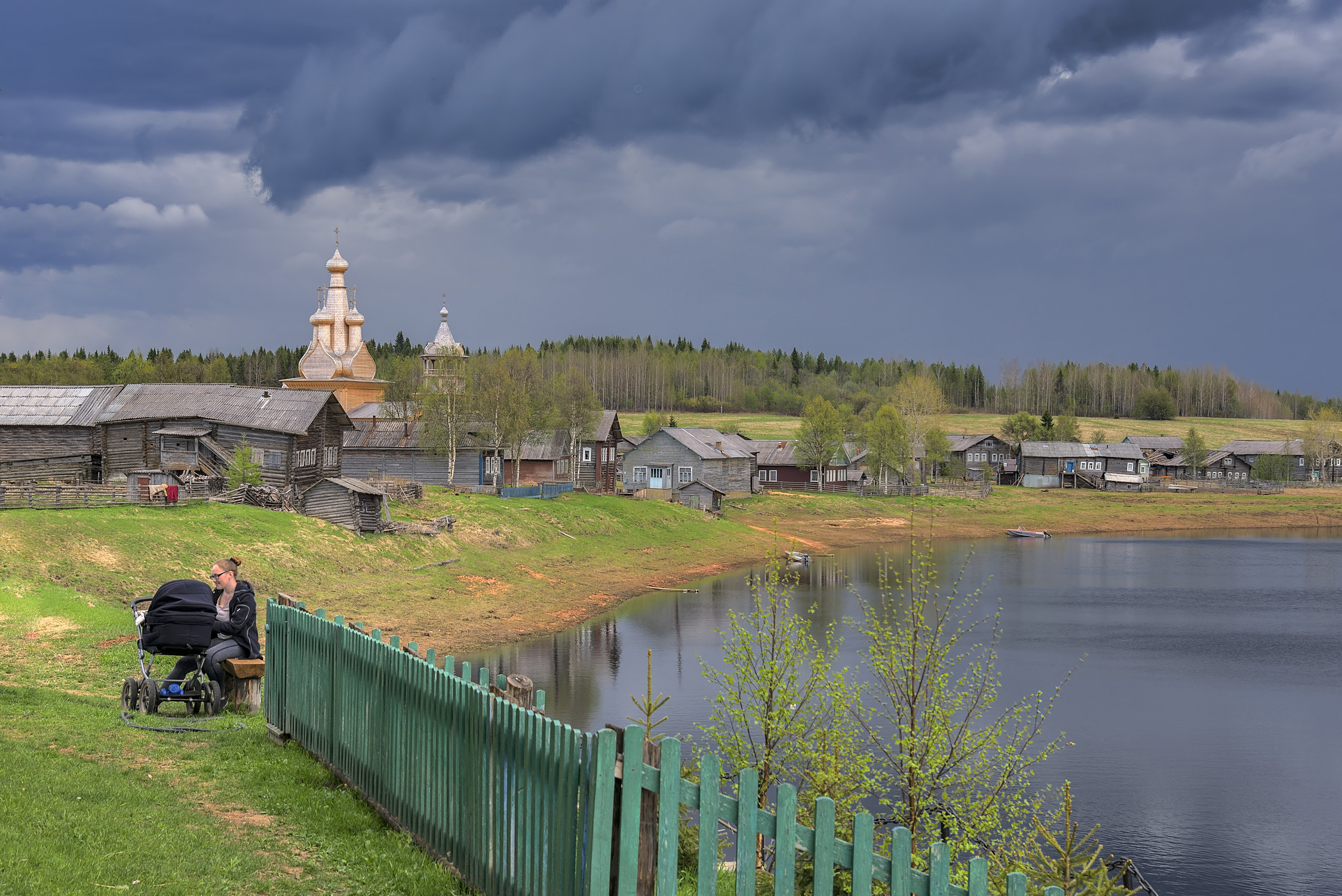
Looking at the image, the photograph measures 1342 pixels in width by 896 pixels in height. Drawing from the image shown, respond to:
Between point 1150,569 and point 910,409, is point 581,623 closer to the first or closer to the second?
point 1150,569

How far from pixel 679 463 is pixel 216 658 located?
233ft

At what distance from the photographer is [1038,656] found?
121 ft

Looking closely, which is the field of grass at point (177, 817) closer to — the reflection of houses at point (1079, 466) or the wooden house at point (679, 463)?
the wooden house at point (679, 463)

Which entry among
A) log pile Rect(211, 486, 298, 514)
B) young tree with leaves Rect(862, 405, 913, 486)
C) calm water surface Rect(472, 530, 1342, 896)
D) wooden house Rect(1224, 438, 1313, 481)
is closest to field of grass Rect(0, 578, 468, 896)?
calm water surface Rect(472, 530, 1342, 896)

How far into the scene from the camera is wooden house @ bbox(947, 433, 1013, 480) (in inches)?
4593

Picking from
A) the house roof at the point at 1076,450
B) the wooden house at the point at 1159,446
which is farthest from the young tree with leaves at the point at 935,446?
the wooden house at the point at 1159,446

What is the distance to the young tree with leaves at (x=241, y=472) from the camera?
4903 centimetres

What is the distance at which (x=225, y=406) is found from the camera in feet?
A: 178

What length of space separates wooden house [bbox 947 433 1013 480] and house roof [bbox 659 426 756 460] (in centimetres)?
3151

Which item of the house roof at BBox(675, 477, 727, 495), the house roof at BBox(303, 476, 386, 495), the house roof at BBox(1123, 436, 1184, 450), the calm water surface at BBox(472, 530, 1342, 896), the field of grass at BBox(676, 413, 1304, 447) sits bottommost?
the calm water surface at BBox(472, 530, 1342, 896)

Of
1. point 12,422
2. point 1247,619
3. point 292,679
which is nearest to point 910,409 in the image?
point 1247,619

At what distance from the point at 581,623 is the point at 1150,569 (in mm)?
40370

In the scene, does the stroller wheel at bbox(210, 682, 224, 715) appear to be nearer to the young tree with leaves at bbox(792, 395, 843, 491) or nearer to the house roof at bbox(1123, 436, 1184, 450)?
the young tree with leaves at bbox(792, 395, 843, 491)

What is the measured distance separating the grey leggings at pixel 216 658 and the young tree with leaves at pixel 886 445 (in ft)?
281
